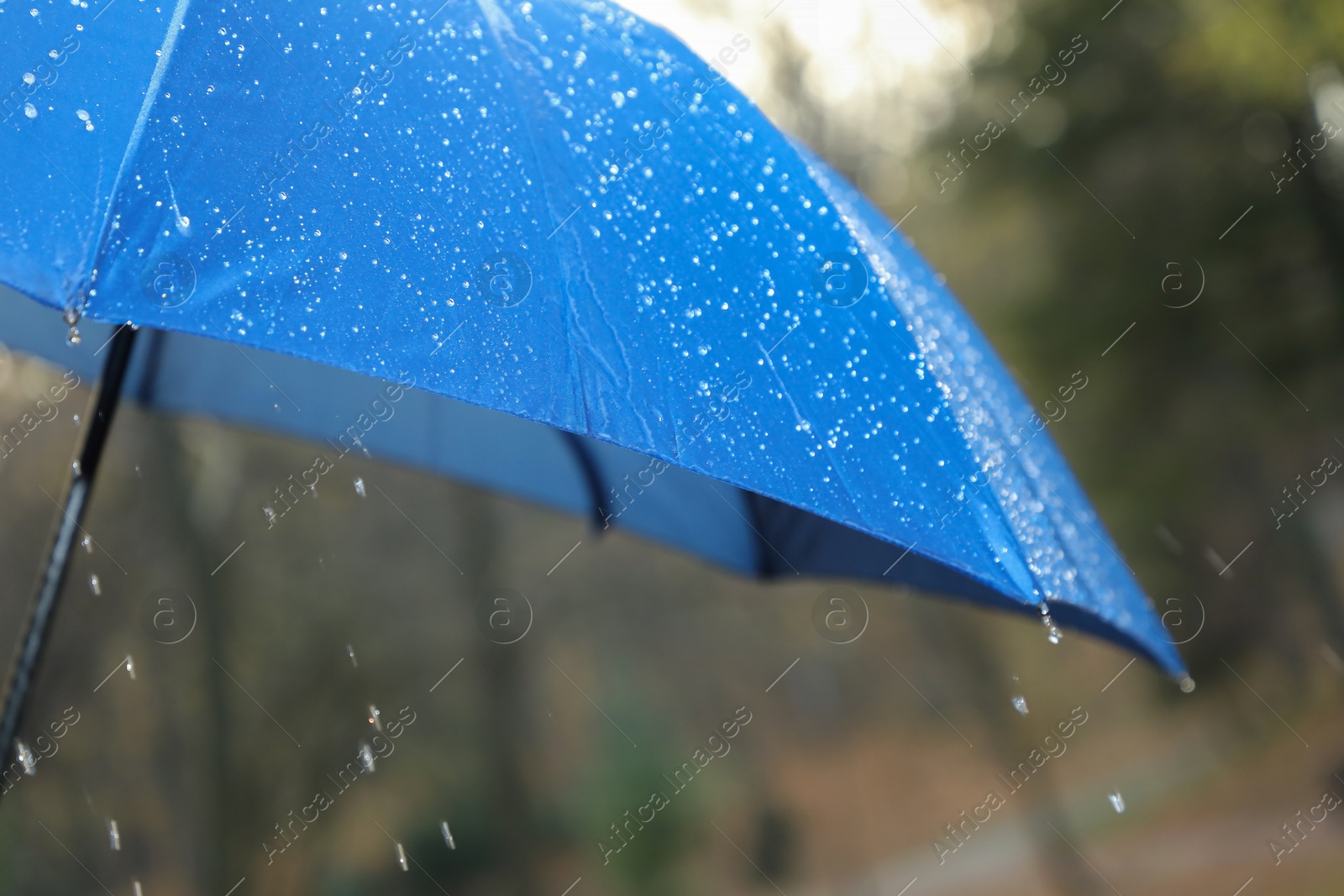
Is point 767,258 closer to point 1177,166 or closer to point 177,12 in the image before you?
point 177,12

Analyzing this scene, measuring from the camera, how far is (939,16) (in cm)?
970

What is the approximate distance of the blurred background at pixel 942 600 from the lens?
29.1ft

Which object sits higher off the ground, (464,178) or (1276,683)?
(464,178)

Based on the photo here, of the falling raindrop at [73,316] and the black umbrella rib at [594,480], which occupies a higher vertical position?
the falling raindrop at [73,316]

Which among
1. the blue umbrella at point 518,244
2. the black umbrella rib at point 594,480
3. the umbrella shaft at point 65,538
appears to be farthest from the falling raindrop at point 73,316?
the black umbrella rib at point 594,480

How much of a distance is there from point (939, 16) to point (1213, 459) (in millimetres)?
5034

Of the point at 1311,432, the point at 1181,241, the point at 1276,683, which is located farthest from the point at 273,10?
the point at 1276,683

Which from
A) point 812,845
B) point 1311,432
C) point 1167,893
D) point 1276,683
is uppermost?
point 1311,432

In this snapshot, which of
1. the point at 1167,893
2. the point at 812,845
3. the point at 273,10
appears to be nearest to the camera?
the point at 273,10

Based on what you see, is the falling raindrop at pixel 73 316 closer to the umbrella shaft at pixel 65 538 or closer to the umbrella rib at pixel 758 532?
the umbrella shaft at pixel 65 538

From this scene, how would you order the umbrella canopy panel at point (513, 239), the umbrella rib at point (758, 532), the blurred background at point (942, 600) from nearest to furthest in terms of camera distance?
the umbrella canopy panel at point (513, 239)
the umbrella rib at point (758, 532)
the blurred background at point (942, 600)

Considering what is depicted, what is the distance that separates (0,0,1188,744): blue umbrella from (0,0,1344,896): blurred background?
4.72 metres

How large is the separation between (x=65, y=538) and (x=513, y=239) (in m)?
1.17

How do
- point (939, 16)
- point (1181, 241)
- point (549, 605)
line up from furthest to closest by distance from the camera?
point (549, 605), point (939, 16), point (1181, 241)
